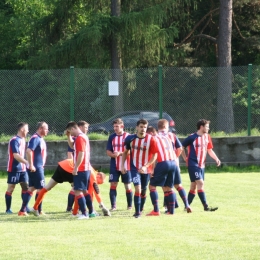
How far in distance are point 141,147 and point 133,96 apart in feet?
32.0

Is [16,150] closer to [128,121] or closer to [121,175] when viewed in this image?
Result: [121,175]

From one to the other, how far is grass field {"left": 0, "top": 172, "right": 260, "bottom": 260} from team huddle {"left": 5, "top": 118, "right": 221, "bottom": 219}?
32cm

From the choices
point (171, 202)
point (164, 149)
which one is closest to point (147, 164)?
point (164, 149)

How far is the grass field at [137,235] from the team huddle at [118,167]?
1.04ft

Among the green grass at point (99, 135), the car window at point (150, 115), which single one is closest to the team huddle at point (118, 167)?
the green grass at point (99, 135)

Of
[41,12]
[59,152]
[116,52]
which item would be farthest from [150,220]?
[41,12]

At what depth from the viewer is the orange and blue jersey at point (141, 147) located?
13.6 m

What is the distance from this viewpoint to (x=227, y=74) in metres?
Answer: 24.2

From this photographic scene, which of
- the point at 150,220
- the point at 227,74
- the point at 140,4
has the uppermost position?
the point at 140,4

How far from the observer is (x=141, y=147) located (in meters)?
13.7

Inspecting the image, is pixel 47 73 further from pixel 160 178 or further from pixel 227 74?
pixel 160 178

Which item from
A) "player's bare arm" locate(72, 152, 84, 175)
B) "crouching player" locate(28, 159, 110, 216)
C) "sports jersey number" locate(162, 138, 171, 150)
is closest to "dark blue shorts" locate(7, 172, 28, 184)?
"crouching player" locate(28, 159, 110, 216)

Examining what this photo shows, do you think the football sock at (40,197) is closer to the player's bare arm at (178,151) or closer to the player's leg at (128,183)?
the player's leg at (128,183)

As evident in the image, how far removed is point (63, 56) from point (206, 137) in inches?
654
